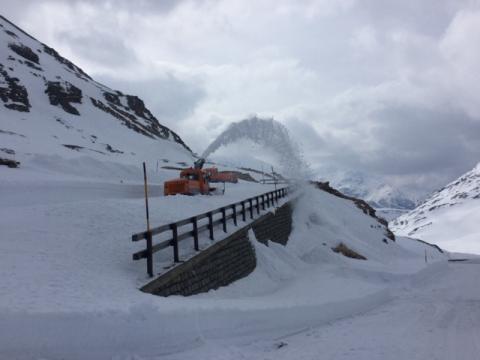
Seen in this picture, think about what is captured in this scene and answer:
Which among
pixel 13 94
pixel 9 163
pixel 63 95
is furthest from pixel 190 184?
pixel 63 95

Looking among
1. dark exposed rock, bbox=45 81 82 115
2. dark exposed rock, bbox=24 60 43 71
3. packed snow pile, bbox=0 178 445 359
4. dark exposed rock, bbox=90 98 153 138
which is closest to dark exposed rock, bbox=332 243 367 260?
packed snow pile, bbox=0 178 445 359

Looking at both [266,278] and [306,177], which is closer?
[266,278]

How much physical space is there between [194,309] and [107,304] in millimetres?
1915

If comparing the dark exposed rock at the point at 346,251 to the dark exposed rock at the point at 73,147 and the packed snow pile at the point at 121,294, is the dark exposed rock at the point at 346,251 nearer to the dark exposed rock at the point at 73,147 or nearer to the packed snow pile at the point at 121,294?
the packed snow pile at the point at 121,294

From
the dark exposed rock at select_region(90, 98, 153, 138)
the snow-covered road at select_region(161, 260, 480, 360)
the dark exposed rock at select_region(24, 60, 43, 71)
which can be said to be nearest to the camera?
the snow-covered road at select_region(161, 260, 480, 360)

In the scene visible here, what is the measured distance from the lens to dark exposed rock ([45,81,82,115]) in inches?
3024

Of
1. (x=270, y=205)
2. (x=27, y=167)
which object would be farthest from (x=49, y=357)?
(x=27, y=167)

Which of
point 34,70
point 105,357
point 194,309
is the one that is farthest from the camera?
point 34,70

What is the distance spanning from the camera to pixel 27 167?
109ft

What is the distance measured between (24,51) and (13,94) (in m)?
24.7

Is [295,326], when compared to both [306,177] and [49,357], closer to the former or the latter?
[49,357]

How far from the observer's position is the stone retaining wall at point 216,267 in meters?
10.7

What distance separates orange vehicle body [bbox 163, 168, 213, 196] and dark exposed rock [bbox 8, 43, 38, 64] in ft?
243

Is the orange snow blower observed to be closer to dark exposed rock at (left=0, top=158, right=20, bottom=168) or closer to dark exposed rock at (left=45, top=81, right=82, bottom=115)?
dark exposed rock at (left=0, top=158, right=20, bottom=168)
